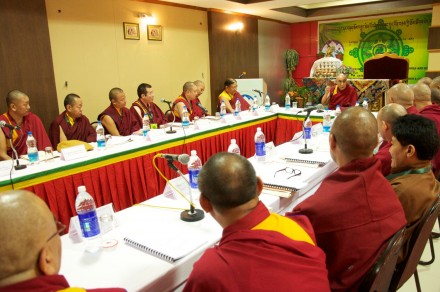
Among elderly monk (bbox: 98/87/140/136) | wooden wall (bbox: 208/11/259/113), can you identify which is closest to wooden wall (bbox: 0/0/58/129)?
elderly monk (bbox: 98/87/140/136)

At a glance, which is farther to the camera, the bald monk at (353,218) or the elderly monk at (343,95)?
the elderly monk at (343,95)

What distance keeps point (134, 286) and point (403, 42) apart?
346 inches

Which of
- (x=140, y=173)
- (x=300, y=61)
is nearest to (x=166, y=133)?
(x=140, y=173)

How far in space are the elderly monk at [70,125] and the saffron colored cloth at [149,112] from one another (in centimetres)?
66

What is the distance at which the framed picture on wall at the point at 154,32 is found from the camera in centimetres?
563

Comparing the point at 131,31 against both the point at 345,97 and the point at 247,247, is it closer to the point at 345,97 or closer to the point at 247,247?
the point at 345,97

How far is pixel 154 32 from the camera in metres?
5.70

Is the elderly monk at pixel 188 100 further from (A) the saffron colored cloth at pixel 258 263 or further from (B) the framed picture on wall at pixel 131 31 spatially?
(A) the saffron colored cloth at pixel 258 263

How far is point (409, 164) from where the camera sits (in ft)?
5.54

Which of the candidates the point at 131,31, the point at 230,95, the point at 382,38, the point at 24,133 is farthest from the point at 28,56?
the point at 382,38

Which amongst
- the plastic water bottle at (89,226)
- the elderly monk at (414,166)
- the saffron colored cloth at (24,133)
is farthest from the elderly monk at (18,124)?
the elderly monk at (414,166)

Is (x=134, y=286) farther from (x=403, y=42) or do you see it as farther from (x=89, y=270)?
(x=403, y=42)

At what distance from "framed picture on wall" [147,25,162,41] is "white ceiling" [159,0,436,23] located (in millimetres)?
494

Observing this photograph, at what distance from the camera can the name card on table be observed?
8.50 ft
